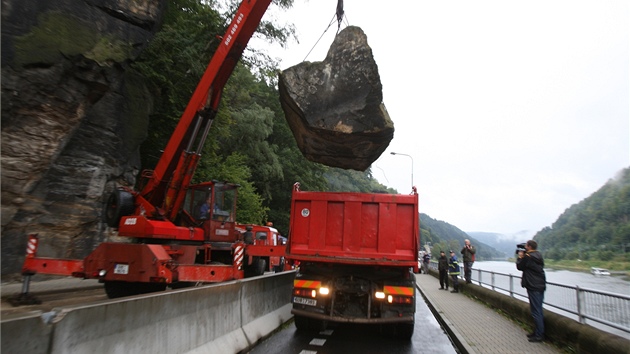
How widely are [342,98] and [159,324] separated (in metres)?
4.58

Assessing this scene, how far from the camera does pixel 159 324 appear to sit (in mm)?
4504

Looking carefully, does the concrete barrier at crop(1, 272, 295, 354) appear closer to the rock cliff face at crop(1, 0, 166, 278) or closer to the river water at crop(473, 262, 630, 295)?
the river water at crop(473, 262, 630, 295)

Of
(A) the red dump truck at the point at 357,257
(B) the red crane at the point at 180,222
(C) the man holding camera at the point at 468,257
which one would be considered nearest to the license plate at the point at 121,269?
(B) the red crane at the point at 180,222

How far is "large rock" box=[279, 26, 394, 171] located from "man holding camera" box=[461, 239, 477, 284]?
9588mm

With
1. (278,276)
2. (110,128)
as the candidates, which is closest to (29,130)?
(110,128)

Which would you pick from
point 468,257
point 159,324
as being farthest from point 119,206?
point 468,257

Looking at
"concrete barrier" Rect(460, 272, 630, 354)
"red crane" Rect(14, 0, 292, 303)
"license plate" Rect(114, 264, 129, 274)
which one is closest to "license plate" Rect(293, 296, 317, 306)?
"red crane" Rect(14, 0, 292, 303)

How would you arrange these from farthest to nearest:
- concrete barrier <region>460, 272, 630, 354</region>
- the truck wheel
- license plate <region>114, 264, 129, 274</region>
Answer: the truck wheel, license plate <region>114, 264, 129, 274</region>, concrete barrier <region>460, 272, 630, 354</region>

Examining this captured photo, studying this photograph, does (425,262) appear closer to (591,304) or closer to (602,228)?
(602,228)

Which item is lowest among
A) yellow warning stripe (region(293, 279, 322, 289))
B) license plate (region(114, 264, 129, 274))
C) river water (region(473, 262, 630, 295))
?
yellow warning stripe (region(293, 279, 322, 289))

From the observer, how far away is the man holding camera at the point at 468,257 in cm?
1535

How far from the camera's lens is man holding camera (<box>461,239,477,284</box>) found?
50.4ft

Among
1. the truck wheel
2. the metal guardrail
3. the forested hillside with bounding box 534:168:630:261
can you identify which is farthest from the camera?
the forested hillside with bounding box 534:168:630:261

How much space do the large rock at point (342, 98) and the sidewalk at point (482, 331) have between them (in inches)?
152
